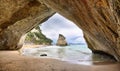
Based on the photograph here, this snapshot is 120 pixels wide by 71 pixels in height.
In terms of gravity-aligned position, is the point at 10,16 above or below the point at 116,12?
above

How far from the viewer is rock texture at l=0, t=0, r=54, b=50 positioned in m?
11.7

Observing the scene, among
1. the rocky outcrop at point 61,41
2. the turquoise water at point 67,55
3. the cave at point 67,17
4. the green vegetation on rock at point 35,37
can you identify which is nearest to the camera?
the cave at point 67,17

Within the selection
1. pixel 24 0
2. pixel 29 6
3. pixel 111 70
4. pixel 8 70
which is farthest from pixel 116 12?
pixel 29 6

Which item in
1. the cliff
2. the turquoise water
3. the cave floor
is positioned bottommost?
the turquoise water

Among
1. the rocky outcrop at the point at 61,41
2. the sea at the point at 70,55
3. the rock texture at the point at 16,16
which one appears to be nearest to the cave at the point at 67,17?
the rock texture at the point at 16,16

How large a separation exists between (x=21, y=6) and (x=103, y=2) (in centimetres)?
867

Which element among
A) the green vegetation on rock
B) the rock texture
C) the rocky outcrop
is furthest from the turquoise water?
the rocky outcrop

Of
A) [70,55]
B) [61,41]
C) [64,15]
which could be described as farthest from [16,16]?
[61,41]

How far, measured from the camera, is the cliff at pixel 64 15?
210 inches

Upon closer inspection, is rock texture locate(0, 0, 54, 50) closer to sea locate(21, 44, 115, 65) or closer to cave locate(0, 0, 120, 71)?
cave locate(0, 0, 120, 71)

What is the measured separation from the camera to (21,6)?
12.0 meters

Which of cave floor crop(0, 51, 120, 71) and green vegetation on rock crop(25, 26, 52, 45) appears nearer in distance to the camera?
cave floor crop(0, 51, 120, 71)

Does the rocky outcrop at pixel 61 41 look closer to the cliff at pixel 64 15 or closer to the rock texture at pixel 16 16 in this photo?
the cliff at pixel 64 15

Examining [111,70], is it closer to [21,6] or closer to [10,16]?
[21,6]
